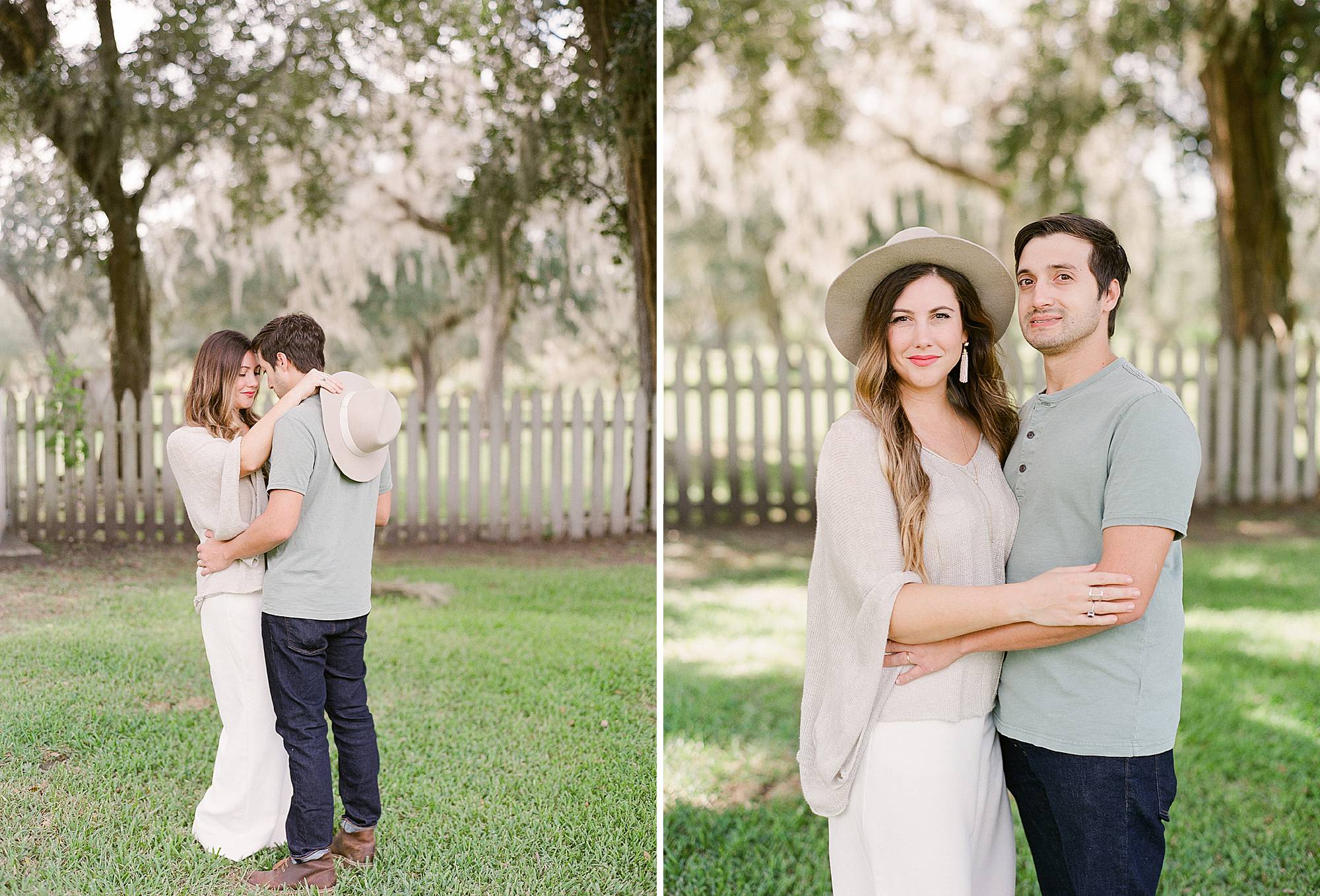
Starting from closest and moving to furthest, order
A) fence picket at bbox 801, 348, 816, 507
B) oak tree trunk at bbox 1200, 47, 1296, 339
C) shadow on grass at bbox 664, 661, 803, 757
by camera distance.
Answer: shadow on grass at bbox 664, 661, 803, 757 < fence picket at bbox 801, 348, 816, 507 < oak tree trunk at bbox 1200, 47, 1296, 339

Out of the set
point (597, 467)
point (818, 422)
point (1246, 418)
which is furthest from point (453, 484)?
point (1246, 418)

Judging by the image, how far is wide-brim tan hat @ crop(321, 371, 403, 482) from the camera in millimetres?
2428

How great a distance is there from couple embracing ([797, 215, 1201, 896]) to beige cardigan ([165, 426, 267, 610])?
56.4 inches

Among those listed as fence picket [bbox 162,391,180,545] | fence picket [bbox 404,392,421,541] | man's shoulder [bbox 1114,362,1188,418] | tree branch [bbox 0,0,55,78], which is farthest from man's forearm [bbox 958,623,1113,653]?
tree branch [bbox 0,0,55,78]

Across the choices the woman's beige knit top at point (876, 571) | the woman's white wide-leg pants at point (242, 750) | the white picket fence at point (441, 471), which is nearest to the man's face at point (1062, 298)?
the woman's beige knit top at point (876, 571)

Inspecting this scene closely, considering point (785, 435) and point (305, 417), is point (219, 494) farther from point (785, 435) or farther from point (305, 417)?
point (785, 435)

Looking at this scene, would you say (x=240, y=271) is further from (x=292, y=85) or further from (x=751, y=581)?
(x=751, y=581)

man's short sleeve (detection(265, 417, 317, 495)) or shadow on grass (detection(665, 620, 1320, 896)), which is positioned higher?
man's short sleeve (detection(265, 417, 317, 495))

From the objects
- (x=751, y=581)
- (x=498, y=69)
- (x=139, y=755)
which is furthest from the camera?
(x=751, y=581)

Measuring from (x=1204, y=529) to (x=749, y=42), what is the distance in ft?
18.7

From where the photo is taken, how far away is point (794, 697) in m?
4.59

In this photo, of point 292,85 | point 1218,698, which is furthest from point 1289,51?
point 292,85

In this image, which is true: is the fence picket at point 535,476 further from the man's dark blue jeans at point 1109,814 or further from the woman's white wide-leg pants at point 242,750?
the man's dark blue jeans at point 1109,814

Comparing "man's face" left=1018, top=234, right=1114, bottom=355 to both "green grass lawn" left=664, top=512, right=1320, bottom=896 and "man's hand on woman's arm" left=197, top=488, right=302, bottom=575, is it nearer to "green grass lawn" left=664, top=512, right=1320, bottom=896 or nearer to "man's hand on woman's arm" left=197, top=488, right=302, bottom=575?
"man's hand on woman's arm" left=197, top=488, right=302, bottom=575
